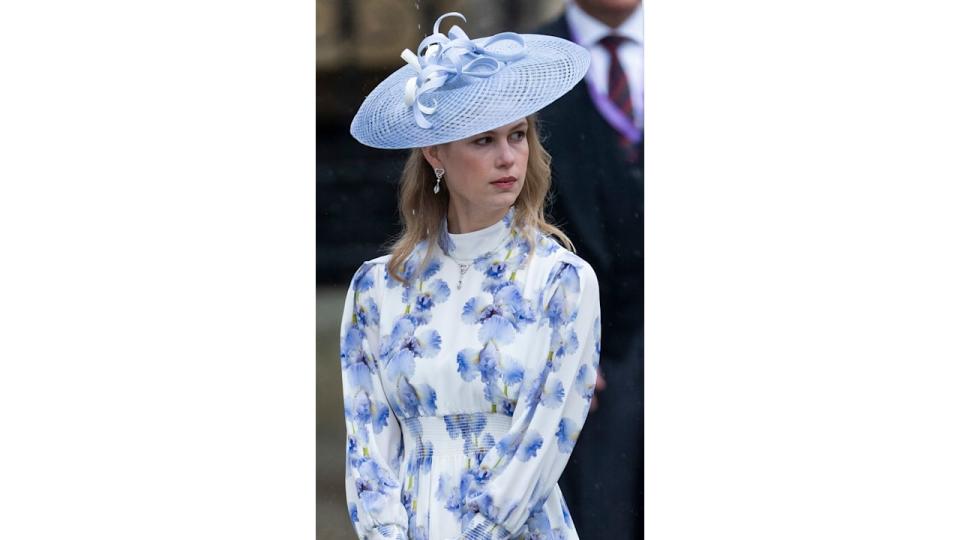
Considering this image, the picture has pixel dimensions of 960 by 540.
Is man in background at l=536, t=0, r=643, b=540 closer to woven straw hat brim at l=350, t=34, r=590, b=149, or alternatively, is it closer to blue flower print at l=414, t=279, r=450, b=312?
woven straw hat brim at l=350, t=34, r=590, b=149

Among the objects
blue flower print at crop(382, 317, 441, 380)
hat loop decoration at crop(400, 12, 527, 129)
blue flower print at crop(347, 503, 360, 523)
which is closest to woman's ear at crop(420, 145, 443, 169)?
hat loop decoration at crop(400, 12, 527, 129)

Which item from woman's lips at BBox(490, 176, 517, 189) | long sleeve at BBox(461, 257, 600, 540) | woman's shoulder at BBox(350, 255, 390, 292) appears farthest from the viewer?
woman's shoulder at BBox(350, 255, 390, 292)

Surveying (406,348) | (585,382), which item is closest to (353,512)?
(406,348)

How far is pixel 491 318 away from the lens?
413 centimetres

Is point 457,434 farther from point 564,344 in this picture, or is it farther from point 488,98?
point 488,98

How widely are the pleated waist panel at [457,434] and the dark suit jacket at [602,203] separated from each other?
0.57m

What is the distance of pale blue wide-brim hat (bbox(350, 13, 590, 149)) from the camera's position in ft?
13.5

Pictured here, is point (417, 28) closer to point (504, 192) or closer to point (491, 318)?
point (504, 192)

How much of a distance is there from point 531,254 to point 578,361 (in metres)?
0.34

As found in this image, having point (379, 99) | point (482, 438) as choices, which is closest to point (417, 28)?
point (379, 99)

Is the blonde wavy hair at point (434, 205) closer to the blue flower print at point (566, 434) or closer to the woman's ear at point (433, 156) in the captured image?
the woman's ear at point (433, 156)

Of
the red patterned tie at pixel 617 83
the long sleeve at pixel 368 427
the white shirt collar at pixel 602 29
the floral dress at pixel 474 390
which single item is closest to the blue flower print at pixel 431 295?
the floral dress at pixel 474 390

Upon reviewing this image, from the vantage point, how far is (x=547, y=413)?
13.1 feet

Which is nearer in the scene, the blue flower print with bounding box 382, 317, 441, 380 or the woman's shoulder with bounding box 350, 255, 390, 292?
the blue flower print with bounding box 382, 317, 441, 380
